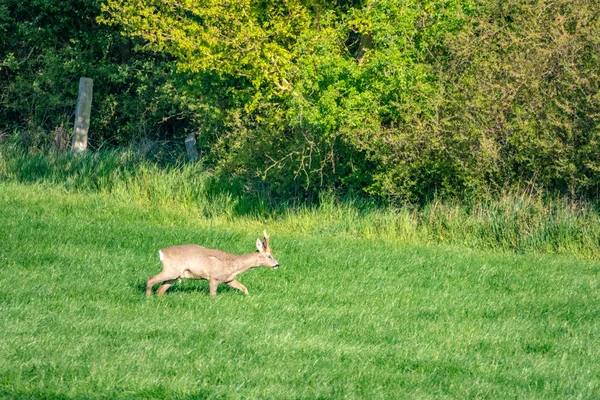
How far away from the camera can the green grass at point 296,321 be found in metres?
8.38

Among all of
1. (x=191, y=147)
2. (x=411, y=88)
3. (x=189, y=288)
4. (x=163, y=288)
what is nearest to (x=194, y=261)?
(x=163, y=288)

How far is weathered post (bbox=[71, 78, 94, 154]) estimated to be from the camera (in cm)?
2758

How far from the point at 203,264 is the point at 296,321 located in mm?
1443

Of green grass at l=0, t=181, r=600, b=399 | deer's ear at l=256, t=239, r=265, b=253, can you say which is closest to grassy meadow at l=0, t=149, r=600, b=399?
green grass at l=0, t=181, r=600, b=399

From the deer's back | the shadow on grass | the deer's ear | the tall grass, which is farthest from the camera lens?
the tall grass

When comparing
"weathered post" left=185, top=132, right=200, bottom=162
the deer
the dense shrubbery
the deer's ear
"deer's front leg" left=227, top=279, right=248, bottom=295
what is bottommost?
"weathered post" left=185, top=132, right=200, bottom=162

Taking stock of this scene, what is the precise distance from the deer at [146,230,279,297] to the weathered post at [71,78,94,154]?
1669 centimetres

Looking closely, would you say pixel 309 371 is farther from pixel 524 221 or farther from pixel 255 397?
pixel 524 221

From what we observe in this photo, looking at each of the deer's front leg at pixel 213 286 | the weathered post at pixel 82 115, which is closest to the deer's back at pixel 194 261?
the deer's front leg at pixel 213 286

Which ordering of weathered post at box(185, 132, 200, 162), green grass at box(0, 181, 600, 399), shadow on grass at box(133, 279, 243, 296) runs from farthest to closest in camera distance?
1. weathered post at box(185, 132, 200, 162)
2. shadow on grass at box(133, 279, 243, 296)
3. green grass at box(0, 181, 600, 399)

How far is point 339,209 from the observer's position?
19609 mm

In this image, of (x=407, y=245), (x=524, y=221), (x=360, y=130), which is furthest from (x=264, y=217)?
(x=524, y=221)

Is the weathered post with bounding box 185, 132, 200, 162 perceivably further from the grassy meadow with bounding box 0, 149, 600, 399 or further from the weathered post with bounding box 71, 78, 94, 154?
the grassy meadow with bounding box 0, 149, 600, 399

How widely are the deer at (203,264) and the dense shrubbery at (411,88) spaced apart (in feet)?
23.3
